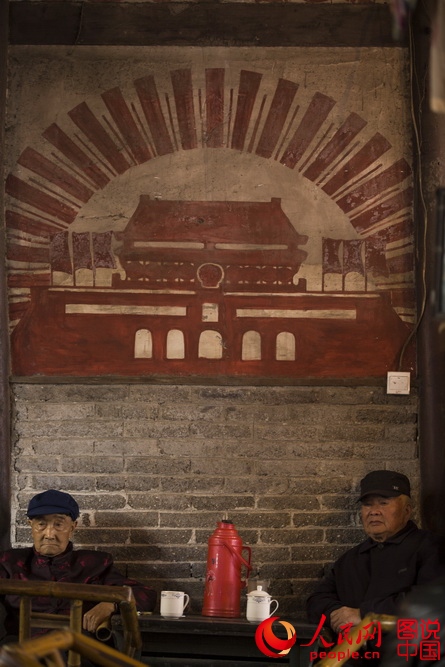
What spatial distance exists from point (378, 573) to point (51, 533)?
155 cm

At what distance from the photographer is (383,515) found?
485 cm

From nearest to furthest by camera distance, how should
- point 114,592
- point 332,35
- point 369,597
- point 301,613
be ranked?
point 114,592
point 369,597
point 301,613
point 332,35

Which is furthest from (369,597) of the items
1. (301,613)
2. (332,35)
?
(332,35)

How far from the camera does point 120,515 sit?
5145 millimetres

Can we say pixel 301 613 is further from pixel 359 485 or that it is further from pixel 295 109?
pixel 295 109

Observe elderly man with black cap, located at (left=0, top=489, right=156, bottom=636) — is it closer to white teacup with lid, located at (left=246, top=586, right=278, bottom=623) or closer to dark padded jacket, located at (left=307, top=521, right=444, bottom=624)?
white teacup with lid, located at (left=246, top=586, right=278, bottom=623)

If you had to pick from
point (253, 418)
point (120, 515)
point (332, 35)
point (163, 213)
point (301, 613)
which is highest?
point (332, 35)

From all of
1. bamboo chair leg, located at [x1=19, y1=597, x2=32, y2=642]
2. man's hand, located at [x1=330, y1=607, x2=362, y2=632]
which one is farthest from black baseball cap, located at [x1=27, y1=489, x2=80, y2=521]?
bamboo chair leg, located at [x1=19, y1=597, x2=32, y2=642]

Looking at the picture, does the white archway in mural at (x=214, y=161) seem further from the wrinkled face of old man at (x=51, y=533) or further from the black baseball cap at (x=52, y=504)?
the wrinkled face of old man at (x=51, y=533)

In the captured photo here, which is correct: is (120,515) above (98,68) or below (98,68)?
below

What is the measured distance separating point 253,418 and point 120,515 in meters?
0.84

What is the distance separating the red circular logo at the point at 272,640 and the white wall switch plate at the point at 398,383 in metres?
1.48

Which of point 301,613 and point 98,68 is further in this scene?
point 98,68

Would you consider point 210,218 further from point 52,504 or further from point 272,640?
point 272,640
